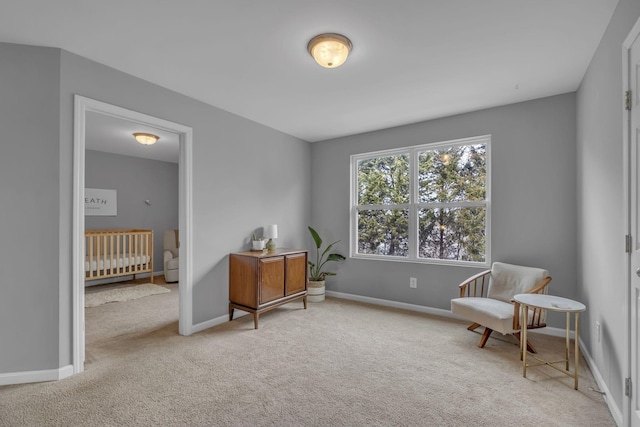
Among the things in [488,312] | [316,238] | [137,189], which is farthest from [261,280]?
[137,189]

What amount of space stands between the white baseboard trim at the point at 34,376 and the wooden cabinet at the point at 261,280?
60.6 inches

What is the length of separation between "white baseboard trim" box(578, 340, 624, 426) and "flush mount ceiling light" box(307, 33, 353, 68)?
2.71 meters

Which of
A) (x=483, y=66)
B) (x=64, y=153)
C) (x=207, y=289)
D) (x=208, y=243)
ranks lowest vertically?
(x=207, y=289)

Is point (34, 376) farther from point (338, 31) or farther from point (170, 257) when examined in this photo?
point (170, 257)

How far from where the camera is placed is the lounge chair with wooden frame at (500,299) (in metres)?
2.59

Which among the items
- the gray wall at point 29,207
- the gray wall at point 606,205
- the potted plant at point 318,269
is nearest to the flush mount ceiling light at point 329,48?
the gray wall at point 606,205

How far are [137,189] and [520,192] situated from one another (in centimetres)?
638

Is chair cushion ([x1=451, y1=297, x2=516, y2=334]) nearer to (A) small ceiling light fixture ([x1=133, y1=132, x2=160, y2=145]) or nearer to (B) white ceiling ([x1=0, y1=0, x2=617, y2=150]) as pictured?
(B) white ceiling ([x1=0, y1=0, x2=617, y2=150])

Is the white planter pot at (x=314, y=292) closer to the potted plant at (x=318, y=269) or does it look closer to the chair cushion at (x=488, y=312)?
the potted plant at (x=318, y=269)

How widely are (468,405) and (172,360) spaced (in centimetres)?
221

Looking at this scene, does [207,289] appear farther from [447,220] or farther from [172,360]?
[447,220]

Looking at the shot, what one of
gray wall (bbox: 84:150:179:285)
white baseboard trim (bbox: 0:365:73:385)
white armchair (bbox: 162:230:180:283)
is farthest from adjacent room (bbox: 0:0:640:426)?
gray wall (bbox: 84:150:179:285)

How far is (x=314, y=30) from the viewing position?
205 centimetres

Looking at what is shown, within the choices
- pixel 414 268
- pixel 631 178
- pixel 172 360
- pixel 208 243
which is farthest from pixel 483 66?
pixel 172 360
